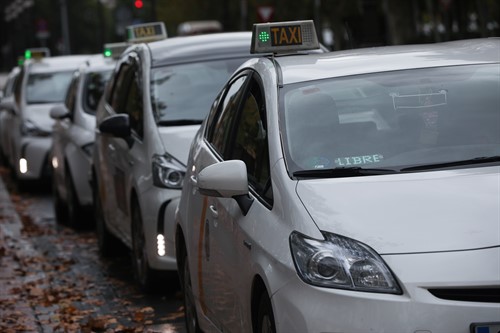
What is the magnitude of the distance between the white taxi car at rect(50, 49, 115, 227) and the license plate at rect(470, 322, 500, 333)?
31.3 ft

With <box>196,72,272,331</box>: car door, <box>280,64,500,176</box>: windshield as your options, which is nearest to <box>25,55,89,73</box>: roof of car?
<box>196,72,272,331</box>: car door

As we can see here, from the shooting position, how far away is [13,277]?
11.3 m

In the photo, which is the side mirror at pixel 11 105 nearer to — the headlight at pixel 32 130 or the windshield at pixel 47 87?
the windshield at pixel 47 87

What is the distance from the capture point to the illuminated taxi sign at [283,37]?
6926 millimetres

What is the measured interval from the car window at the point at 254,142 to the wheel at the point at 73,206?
26.1 ft

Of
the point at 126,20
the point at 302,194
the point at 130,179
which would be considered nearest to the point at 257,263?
the point at 302,194

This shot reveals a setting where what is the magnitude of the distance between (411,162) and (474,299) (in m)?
1.02

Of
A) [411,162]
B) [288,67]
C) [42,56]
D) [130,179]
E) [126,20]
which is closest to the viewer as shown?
[411,162]

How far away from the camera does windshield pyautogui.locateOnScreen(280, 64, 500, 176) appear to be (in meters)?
5.67

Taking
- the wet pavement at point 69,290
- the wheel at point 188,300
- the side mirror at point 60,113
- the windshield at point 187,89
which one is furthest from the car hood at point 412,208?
the side mirror at point 60,113

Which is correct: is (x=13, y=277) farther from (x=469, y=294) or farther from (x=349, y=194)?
(x=469, y=294)

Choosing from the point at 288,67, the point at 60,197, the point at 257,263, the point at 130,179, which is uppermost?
the point at 288,67

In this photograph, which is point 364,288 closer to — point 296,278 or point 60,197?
point 296,278

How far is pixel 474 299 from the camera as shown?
471 cm
